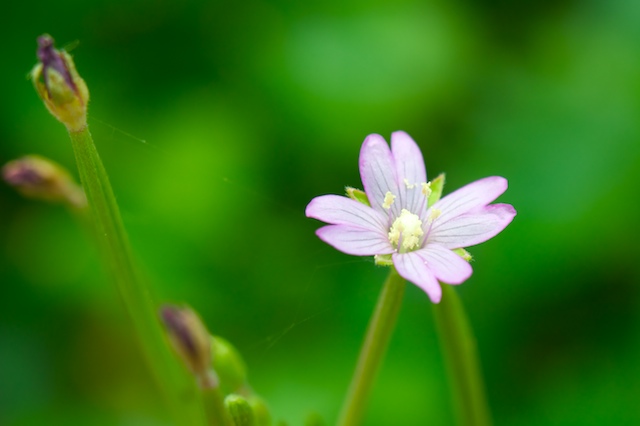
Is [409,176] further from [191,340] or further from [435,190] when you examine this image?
[191,340]

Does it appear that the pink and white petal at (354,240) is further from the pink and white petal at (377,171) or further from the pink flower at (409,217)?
the pink and white petal at (377,171)

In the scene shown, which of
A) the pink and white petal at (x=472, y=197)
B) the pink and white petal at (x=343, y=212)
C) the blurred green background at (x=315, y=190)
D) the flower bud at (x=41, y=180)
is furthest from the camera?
the blurred green background at (x=315, y=190)

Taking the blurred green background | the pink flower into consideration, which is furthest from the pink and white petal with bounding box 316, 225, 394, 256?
the blurred green background

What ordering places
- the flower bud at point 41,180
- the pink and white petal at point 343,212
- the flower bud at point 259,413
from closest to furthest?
the pink and white petal at point 343,212 → the flower bud at point 259,413 → the flower bud at point 41,180

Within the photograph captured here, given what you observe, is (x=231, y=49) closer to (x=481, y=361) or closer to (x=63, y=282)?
(x=63, y=282)

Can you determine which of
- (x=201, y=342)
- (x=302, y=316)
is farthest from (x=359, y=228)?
(x=302, y=316)

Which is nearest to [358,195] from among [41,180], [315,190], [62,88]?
[62,88]

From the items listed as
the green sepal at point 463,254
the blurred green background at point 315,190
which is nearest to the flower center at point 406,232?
the green sepal at point 463,254

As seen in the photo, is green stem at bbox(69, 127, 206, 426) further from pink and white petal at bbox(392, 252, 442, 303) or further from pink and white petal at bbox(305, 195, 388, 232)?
pink and white petal at bbox(392, 252, 442, 303)
